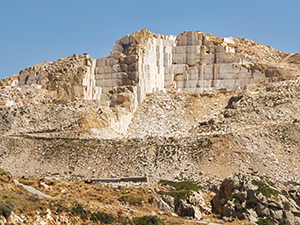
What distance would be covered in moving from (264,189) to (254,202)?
1449 mm

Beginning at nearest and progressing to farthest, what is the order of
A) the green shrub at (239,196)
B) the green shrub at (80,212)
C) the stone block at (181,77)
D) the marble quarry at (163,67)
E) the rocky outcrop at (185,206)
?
the green shrub at (80,212), the rocky outcrop at (185,206), the green shrub at (239,196), the marble quarry at (163,67), the stone block at (181,77)

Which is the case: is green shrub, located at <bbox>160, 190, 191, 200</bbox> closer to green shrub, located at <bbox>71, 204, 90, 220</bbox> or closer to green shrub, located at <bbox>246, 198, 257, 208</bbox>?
green shrub, located at <bbox>246, 198, 257, 208</bbox>

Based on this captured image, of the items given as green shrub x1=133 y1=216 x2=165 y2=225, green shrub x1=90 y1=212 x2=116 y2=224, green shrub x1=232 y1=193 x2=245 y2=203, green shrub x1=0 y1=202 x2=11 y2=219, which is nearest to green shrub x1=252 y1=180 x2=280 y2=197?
green shrub x1=232 y1=193 x2=245 y2=203

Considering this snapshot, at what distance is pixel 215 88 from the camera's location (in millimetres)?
58188

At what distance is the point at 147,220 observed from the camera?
28953 millimetres

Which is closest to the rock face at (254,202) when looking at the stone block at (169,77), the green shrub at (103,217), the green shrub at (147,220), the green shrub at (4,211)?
the green shrub at (147,220)

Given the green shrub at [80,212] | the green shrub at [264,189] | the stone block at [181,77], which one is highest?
the stone block at [181,77]

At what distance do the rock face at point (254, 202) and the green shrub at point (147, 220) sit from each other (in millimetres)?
5227

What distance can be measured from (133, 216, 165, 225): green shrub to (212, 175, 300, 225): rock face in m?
5.23

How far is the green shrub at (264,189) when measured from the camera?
33281 millimetres

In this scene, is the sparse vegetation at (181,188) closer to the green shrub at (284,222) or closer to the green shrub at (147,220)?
the green shrub at (147,220)

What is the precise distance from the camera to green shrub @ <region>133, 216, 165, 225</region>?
28.6m

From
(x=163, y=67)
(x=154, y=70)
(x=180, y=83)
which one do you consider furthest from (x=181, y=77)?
(x=154, y=70)

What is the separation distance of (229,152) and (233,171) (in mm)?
2053
